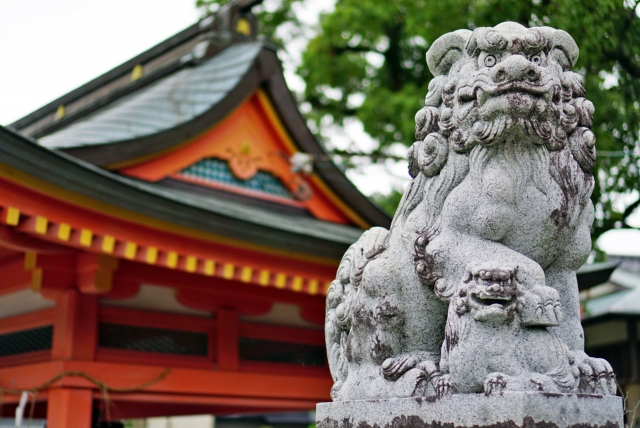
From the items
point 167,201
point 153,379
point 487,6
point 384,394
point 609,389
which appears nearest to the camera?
point 609,389

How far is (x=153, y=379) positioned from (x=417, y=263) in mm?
3286

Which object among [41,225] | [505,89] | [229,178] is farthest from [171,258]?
[505,89]

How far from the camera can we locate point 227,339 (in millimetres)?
5793

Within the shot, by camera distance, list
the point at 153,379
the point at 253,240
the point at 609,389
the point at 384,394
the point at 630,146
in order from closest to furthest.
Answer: the point at 609,389 → the point at 384,394 → the point at 253,240 → the point at 153,379 → the point at 630,146

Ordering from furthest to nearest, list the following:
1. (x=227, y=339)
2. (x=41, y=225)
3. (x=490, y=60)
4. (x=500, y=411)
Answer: (x=227, y=339)
(x=41, y=225)
(x=490, y=60)
(x=500, y=411)

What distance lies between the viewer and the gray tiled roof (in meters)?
5.95

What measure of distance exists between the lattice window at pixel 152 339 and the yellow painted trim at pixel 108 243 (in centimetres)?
93

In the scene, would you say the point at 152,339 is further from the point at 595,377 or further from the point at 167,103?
the point at 595,377

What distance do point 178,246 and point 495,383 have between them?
9.80ft

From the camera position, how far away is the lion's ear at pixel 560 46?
8.48ft

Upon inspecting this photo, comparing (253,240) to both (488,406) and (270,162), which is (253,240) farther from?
(488,406)

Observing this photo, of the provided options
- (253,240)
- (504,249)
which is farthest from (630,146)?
(504,249)

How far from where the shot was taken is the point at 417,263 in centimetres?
255

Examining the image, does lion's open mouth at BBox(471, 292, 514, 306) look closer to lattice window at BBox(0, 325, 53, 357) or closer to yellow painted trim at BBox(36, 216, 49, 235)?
yellow painted trim at BBox(36, 216, 49, 235)
